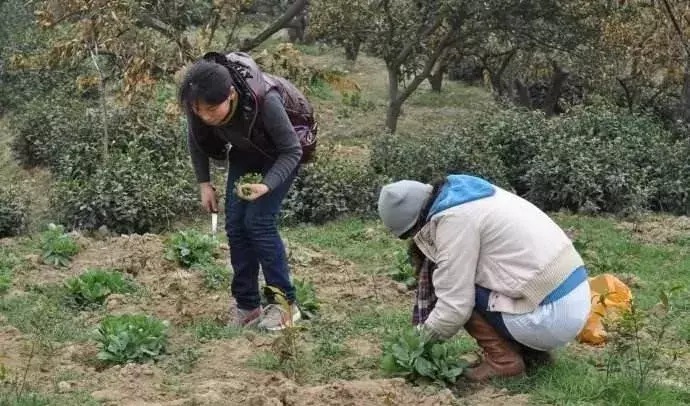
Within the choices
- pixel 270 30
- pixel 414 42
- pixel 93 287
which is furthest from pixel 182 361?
pixel 270 30

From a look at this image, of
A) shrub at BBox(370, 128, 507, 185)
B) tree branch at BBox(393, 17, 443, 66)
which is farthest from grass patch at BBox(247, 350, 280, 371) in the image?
tree branch at BBox(393, 17, 443, 66)

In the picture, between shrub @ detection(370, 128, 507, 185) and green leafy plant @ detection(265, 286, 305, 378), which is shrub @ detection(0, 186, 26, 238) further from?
green leafy plant @ detection(265, 286, 305, 378)

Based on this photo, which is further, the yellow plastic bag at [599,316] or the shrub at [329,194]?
the shrub at [329,194]

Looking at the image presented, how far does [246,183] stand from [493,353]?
4.72 ft

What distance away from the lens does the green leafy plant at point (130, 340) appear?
455 centimetres

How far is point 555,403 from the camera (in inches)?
155

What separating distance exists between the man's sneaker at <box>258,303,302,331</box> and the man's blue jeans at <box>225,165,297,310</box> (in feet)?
A: 0.26

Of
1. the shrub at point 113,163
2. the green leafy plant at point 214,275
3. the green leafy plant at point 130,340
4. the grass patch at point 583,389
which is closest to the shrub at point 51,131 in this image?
the shrub at point 113,163

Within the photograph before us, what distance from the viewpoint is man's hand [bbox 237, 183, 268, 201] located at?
455cm

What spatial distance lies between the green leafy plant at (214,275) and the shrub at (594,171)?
3.96 meters

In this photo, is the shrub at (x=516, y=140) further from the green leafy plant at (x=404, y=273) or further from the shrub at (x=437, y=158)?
the green leafy plant at (x=404, y=273)

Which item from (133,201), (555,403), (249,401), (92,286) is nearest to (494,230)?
(555,403)

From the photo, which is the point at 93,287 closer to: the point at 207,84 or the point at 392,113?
the point at 207,84

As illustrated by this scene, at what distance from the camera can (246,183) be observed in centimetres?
466
